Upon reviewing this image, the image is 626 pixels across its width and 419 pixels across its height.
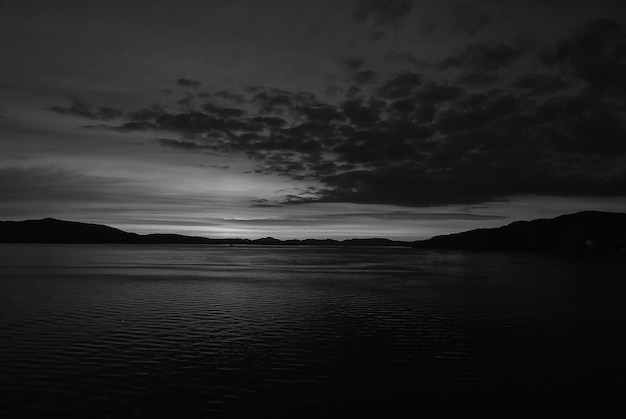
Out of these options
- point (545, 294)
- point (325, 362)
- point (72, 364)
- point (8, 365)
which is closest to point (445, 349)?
point (325, 362)

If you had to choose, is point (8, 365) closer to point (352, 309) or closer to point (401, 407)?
point (401, 407)

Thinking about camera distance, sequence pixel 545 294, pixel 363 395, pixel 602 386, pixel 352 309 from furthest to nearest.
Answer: pixel 545 294 < pixel 352 309 < pixel 602 386 < pixel 363 395

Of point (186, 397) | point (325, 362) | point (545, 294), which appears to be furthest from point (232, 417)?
point (545, 294)

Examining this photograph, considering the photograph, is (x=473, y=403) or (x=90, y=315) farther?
(x=90, y=315)

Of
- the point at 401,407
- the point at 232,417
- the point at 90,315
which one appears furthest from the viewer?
the point at 90,315

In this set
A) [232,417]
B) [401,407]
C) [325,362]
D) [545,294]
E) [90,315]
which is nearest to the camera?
[232,417]

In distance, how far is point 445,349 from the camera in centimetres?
3488

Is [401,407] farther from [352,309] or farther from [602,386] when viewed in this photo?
[352,309]

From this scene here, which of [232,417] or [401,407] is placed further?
[401,407]

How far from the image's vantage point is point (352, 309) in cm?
5528

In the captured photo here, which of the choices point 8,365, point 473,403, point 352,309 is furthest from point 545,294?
point 8,365

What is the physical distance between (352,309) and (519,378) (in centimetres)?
2876

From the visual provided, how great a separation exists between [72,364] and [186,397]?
10.5 m

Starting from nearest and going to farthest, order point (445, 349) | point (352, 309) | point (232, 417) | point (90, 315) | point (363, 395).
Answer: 1. point (232, 417)
2. point (363, 395)
3. point (445, 349)
4. point (90, 315)
5. point (352, 309)
